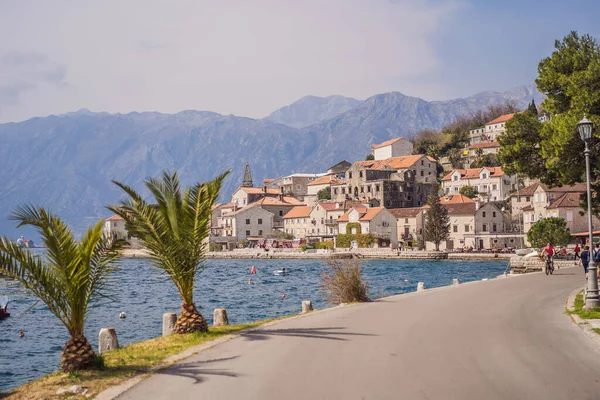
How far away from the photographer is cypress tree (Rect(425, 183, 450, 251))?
107 metres

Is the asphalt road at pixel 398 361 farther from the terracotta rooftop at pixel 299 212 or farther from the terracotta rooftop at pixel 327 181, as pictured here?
the terracotta rooftop at pixel 327 181

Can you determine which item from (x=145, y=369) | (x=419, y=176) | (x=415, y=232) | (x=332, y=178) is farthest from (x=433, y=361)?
(x=332, y=178)

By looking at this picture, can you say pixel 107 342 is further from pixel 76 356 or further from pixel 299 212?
pixel 299 212

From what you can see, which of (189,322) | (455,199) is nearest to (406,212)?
(455,199)

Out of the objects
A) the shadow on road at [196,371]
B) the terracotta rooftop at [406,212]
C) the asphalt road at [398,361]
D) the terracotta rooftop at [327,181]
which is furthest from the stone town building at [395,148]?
the shadow on road at [196,371]

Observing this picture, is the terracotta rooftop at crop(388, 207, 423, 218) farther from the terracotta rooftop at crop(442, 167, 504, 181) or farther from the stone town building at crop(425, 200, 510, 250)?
the terracotta rooftop at crop(442, 167, 504, 181)

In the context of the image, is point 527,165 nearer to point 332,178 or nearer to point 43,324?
point 43,324

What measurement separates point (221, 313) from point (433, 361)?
8.10m

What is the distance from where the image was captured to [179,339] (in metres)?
16.0

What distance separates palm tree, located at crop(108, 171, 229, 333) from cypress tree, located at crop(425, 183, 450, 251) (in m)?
92.1

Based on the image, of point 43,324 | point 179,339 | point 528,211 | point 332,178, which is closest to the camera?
point 179,339

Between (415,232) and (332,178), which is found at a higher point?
(332,178)

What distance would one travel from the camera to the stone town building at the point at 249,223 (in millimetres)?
139875

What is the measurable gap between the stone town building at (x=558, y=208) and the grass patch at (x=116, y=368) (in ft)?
248
